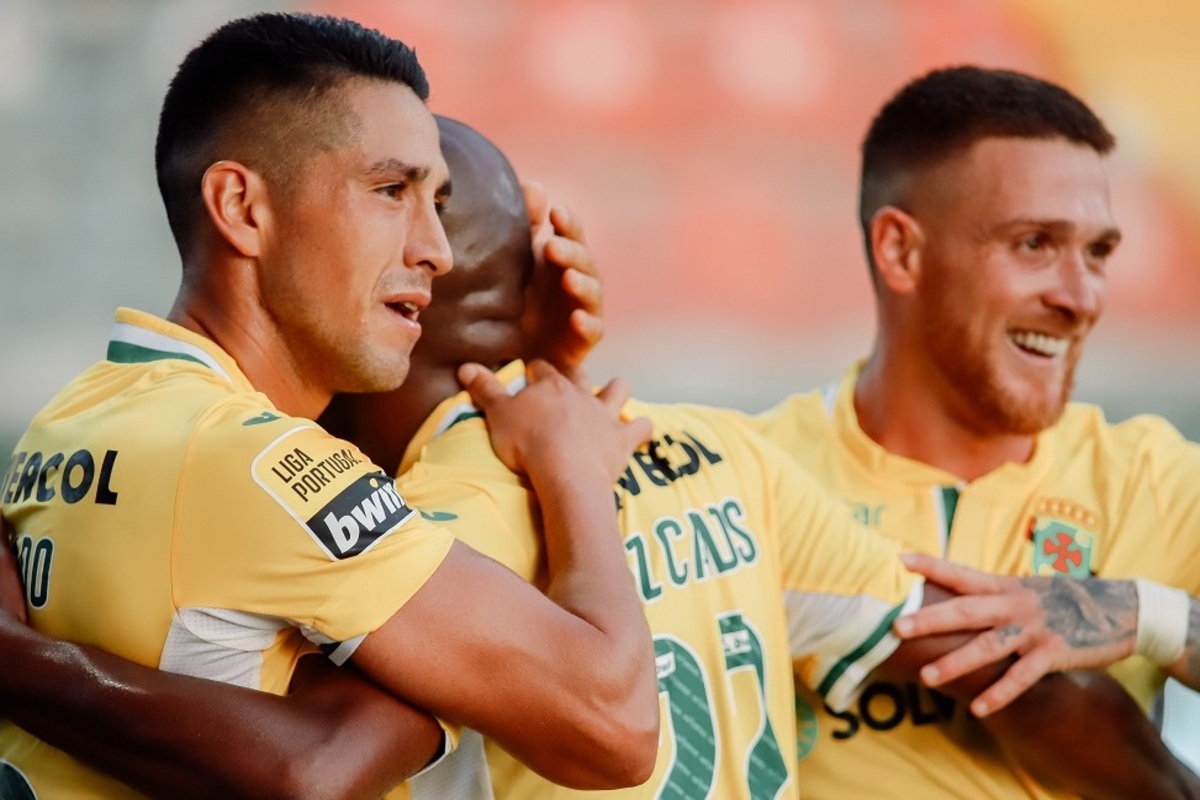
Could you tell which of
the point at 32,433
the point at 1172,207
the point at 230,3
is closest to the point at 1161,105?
the point at 1172,207

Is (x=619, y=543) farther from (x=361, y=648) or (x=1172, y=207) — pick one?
(x=1172, y=207)

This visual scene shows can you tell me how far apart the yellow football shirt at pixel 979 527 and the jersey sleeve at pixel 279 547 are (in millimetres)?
1291

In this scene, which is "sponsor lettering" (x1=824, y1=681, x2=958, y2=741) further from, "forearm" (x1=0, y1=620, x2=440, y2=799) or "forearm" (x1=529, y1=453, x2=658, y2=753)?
"forearm" (x1=0, y1=620, x2=440, y2=799)

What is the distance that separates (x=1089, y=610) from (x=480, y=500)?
1.31 metres

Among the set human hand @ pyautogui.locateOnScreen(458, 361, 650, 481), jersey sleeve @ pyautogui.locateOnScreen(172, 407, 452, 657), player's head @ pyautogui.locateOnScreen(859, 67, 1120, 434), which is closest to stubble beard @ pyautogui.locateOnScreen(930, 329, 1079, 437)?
player's head @ pyautogui.locateOnScreen(859, 67, 1120, 434)

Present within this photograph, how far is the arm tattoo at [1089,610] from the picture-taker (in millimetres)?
2885

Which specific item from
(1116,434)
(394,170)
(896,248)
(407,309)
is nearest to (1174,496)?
(1116,434)

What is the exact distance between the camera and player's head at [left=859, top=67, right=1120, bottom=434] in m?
3.57

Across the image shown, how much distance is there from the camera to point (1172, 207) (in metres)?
7.43

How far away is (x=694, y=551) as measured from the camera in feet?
8.22

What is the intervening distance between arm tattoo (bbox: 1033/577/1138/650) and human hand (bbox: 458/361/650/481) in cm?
91

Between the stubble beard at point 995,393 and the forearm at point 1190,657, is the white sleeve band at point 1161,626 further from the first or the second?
the stubble beard at point 995,393

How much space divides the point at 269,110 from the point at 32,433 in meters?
0.60

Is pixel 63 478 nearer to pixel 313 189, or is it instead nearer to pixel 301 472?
pixel 301 472
